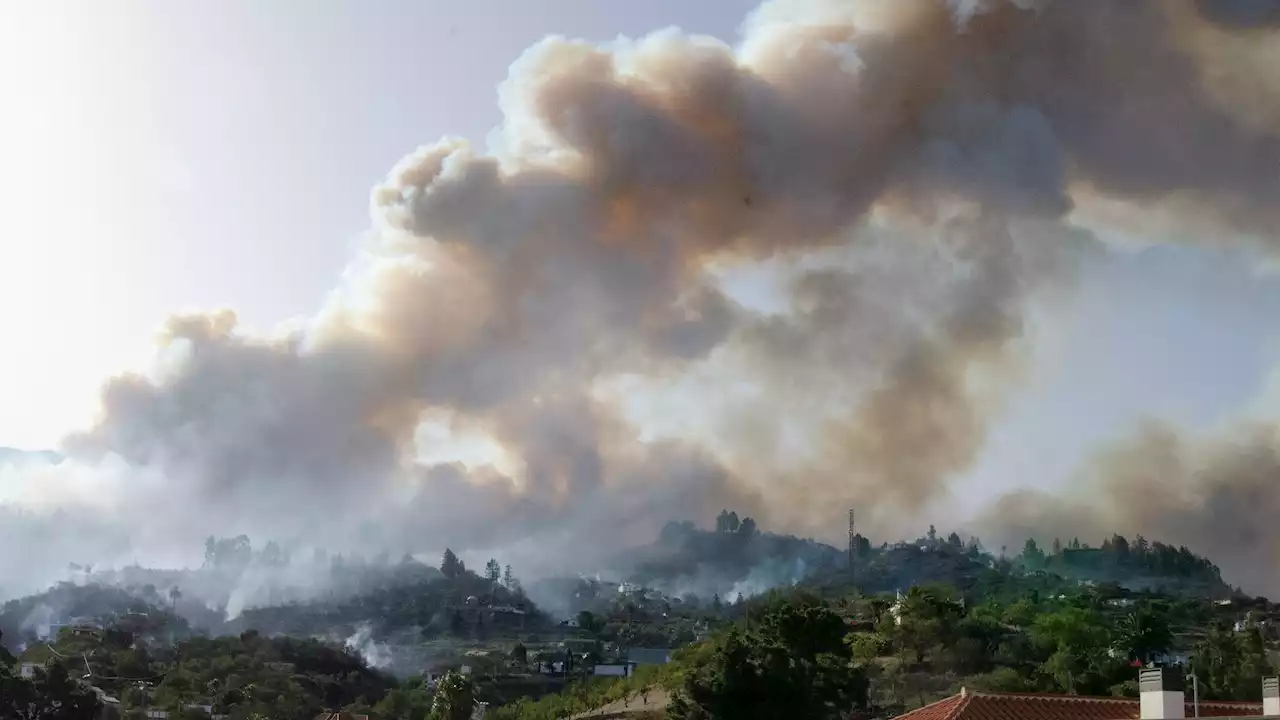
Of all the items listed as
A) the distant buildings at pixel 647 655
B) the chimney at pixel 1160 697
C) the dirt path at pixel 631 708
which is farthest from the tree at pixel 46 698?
the distant buildings at pixel 647 655

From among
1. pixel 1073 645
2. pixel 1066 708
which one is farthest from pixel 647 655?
pixel 1066 708

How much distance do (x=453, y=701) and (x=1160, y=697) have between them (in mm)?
42504

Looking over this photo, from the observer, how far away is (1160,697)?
2475cm

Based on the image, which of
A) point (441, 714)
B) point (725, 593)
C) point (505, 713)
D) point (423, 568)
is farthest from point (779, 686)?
point (725, 593)

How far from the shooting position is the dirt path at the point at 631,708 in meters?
66.4

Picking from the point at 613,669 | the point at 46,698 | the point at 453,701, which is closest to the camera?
the point at 46,698

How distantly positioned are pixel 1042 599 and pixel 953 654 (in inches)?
1867

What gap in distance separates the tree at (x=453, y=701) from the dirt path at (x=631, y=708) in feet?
24.5

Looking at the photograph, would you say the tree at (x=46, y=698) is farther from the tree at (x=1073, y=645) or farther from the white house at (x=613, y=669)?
the white house at (x=613, y=669)

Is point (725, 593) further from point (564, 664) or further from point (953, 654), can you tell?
point (953, 654)

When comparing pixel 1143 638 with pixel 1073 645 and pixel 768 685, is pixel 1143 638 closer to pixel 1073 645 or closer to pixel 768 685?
pixel 1073 645

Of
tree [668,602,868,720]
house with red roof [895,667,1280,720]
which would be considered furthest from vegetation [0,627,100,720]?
house with red roof [895,667,1280,720]

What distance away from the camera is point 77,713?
2473 inches

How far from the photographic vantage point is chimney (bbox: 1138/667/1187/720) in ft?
81.2
